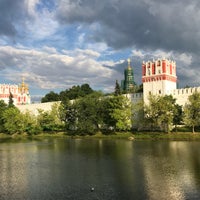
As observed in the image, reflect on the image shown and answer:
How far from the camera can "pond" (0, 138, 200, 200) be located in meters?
15.6

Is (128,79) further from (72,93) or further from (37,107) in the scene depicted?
(37,107)

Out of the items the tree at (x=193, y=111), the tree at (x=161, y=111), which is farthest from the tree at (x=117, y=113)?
the tree at (x=193, y=111)

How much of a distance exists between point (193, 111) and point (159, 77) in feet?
34.9

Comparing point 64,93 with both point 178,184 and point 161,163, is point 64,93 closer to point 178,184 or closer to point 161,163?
point 161,163

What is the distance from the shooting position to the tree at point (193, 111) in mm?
46344

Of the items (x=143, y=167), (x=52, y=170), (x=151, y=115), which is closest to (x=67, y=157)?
(x=52, y=170)

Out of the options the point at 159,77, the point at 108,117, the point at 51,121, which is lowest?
the point at 51,121

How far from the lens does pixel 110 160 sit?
1025 inches

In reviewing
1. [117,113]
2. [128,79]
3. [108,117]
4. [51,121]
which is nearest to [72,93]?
[51,121]

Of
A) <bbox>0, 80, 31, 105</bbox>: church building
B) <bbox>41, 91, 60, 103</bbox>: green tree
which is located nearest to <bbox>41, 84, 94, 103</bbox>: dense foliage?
<bbox>41, 91, 60, 103</bbox>: green tree

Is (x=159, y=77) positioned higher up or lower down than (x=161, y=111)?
higher up

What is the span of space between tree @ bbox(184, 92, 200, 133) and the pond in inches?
731

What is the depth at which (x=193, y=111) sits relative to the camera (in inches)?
1855

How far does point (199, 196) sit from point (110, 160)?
11.8 metres
